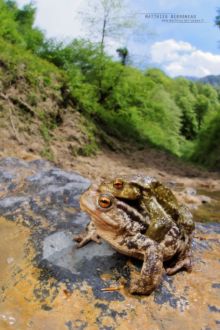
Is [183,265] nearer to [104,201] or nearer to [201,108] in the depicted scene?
[104,201]

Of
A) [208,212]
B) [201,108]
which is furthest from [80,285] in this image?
[201,108]

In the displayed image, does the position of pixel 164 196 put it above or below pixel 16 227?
above

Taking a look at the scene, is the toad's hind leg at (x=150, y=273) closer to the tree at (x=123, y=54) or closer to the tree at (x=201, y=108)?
the tree at (x=123, y=54)

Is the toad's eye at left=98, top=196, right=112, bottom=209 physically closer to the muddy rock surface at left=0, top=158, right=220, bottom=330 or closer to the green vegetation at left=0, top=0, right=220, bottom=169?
the muddy rock surface at left=0, top=158, right=220, bottom=330

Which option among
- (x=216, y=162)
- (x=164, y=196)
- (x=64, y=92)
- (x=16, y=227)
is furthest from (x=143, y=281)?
(x=216, y=162)

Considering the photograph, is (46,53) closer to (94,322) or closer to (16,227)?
(16,227)

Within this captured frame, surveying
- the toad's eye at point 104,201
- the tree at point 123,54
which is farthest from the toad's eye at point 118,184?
the tree at point 123,54

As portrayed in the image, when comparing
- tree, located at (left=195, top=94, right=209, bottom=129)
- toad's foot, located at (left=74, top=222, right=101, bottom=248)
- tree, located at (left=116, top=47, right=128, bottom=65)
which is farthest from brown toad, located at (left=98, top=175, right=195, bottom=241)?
tree, located at (left=195, top=94, right=209, bottom=129)
